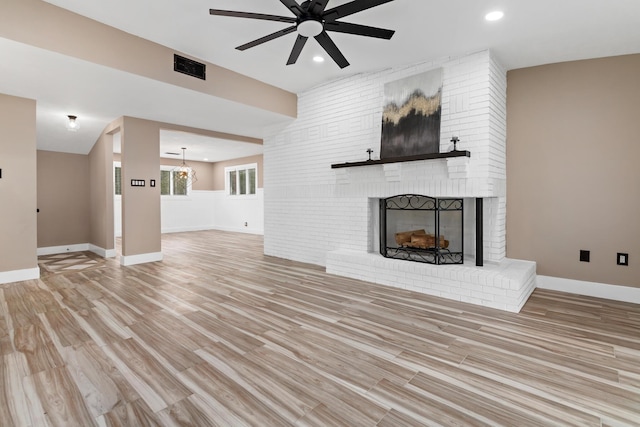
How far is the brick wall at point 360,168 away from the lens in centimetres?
364

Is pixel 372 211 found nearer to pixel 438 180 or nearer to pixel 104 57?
pixel 438 180

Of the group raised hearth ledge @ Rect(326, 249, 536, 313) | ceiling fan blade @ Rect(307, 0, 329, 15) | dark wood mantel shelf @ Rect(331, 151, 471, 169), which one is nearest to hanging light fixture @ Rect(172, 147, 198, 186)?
dark wood mantel shelf @ Rect(331, 151, 471, 169)

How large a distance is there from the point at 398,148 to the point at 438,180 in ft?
2.28

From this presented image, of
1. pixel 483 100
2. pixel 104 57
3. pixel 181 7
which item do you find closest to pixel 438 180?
pixel 483 100

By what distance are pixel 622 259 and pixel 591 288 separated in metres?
0.45

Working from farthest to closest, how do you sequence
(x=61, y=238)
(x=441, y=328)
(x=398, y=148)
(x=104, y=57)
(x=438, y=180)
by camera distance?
(x=61, y=238), (x=398, y=148), (x=438, y=180), (x=104, y=57), (x=441, y=328)

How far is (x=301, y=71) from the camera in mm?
4496

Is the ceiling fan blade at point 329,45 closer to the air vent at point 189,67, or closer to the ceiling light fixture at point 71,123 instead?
the air vent at point 189,67

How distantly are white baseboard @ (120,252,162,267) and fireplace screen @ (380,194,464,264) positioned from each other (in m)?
4.05

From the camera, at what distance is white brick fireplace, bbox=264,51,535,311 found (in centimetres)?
356

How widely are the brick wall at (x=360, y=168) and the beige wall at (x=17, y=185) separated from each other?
3500 mm

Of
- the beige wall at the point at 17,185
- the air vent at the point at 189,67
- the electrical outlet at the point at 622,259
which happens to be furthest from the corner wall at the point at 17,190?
the electrical outlet at the point at 622,259

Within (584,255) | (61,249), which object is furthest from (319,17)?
(61,249)

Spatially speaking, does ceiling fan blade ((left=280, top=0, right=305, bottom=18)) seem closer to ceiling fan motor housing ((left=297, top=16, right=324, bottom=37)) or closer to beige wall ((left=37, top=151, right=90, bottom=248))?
ceiling fan motor housing ((left=297, top=16, right=324, bottom=37))
